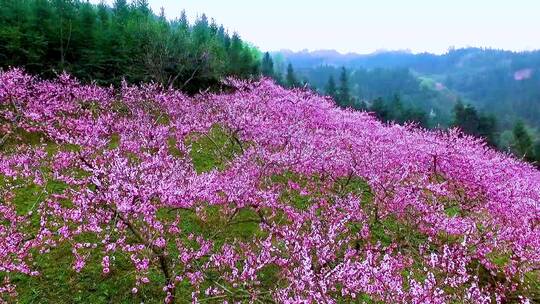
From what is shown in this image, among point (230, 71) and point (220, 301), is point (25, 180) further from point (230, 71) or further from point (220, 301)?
point (230, 71)

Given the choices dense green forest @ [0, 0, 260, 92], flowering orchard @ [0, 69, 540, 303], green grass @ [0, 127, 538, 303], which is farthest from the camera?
dense green forest @ [0, 0, 260, 92]

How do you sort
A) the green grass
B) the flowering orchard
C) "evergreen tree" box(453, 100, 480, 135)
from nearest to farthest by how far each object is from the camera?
the flowering orchard < the green grass < "evergreen tree" box(453, 100, 480, 135)

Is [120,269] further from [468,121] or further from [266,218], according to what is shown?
[468,121]

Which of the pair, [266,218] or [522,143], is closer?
[266,218]

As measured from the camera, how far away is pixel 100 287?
10633 millimetres

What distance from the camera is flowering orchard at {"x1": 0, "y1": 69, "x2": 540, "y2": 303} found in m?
8.94

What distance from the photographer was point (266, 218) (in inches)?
550

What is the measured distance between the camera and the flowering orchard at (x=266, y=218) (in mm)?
8938

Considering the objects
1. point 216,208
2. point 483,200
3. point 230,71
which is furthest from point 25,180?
point 230,71

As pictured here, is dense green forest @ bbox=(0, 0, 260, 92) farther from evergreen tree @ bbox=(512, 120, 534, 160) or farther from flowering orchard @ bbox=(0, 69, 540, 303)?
evergreen tree @ bbox=(512, 120, 534, 160)

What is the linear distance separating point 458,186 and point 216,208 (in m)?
10.6

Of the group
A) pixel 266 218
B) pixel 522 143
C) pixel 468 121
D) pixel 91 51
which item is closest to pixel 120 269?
pixel 266 218

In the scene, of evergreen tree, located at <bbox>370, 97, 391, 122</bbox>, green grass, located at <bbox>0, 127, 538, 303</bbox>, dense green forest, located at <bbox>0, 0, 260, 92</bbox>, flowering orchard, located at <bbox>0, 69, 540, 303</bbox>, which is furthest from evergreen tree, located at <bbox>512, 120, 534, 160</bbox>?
green grass, located at <bbox>0, 127, 538, 303</bbox>

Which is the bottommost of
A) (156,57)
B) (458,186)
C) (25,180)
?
(458,186)
